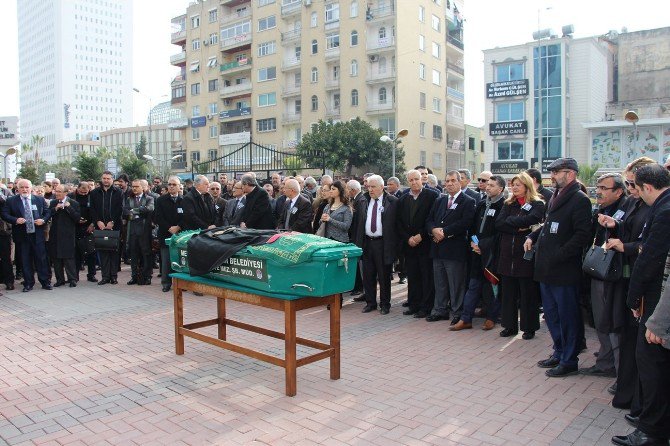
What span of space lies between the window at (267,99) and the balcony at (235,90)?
1.79 meters

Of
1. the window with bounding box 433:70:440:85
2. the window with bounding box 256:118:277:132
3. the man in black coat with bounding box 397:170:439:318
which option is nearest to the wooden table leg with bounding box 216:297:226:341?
the man in black coat with bounding box 397:170:439:318

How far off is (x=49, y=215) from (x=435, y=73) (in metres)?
45.9

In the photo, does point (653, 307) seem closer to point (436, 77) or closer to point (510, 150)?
point (510, 150)

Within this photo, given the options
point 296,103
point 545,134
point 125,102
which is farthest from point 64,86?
point 545,134

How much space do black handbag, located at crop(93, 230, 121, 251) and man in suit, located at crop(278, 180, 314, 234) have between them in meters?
3.79

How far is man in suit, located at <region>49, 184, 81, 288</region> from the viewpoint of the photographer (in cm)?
1130

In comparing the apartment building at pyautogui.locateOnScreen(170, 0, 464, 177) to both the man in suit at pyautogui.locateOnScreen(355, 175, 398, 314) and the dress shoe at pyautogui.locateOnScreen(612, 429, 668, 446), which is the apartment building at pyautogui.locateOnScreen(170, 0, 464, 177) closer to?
the man in suit at pyautogui.locateOnScreen(355, 175, 398, 314)

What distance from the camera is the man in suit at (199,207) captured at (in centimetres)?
1052

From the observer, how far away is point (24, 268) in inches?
432

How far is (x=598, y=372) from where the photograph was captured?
591cm


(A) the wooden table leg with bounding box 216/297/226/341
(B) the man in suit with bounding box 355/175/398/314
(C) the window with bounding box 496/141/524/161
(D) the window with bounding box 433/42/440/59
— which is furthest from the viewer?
(D) the window with bounding box 433/42/440/59

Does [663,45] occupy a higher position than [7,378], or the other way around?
[663,45]

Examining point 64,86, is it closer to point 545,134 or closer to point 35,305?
point 545,134

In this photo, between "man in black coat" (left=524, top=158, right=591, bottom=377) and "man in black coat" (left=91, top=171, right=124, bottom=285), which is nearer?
"man in black coat" (left=524, top=158, right=591, bottom=377)
